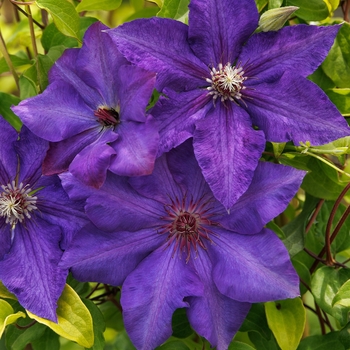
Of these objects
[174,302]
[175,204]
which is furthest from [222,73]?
[174,302]

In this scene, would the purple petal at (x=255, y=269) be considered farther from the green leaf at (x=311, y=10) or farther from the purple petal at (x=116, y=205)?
the green leaf at (x=311, y=10)

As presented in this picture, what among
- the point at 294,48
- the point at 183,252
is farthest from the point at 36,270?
the point at 294,48

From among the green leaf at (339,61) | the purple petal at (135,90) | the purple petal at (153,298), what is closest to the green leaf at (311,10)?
the green leaf at (339,61)

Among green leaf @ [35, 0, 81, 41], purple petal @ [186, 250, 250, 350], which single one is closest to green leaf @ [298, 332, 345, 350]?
purple petal @ [186, 250, 250, 350]

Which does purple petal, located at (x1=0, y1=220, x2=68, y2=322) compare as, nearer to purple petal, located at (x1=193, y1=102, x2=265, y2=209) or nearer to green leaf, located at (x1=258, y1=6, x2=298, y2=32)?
purple petal, located at (x1=193, y1=102, x2=265, y2=209)

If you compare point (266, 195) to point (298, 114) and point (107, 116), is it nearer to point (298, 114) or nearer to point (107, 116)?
point (298, 114)

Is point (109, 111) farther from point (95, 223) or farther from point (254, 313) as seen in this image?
point (254, 313)

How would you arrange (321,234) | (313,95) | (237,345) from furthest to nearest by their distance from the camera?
(321,234) < (237,345) < (313,95)
